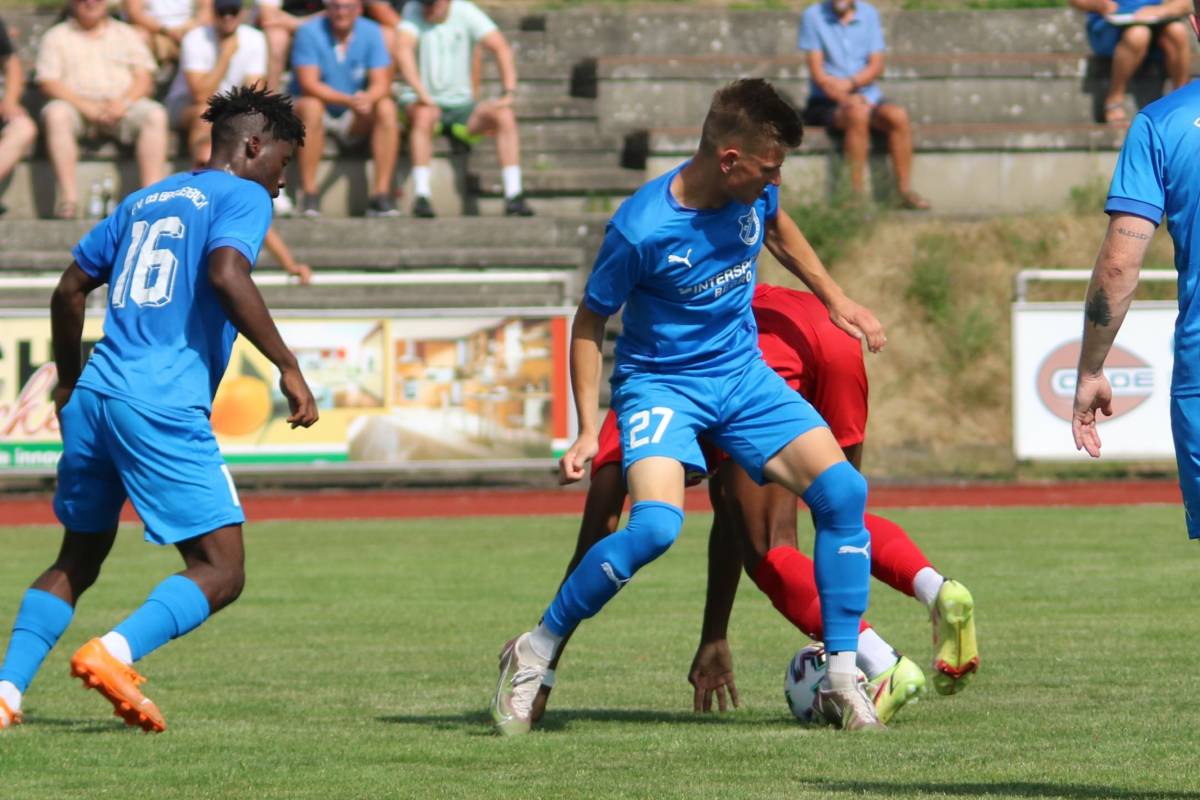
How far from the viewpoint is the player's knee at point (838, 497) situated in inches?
252

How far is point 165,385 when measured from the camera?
652 centimetres

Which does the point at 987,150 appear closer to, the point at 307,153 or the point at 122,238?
A: the point at 307,153

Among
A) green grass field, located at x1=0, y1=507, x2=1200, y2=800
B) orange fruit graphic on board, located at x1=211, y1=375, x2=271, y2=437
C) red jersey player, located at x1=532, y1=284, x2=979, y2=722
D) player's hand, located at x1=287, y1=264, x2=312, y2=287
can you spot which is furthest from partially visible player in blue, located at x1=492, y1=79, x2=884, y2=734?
player's hand, located at x1=287, y1=264, x2=312, y2=287

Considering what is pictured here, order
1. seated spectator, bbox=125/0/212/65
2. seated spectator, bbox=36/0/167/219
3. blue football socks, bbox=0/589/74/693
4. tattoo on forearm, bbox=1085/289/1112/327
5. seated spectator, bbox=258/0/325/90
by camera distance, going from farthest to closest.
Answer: seated spectator, bbox=125/0/212/65 < seated spectator, bbox=258/0/325/90 < seated spectator, bbox=36/0/167/219 < blue football socks, bbox=0/589/74/693 < tattoo on forearm, bbox=1085/289/1112/327

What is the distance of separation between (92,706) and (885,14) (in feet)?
55.3

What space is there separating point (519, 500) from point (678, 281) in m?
10.9

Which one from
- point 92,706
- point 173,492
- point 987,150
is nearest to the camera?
point 173,492

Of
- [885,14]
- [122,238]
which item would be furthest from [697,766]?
[885,14]

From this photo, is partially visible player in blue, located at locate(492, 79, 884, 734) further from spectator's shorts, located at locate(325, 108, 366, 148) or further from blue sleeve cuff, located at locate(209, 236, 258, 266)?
spectator's shorts, located at locate(325, 108, 366, 148)

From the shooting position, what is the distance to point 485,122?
19797 millimetres

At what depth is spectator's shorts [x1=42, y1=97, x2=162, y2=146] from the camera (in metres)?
19.2

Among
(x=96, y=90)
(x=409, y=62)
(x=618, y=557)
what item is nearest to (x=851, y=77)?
(x=409, y=62)

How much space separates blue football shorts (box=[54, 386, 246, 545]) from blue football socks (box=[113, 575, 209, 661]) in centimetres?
16

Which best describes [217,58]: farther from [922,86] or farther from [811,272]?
[811,272]
